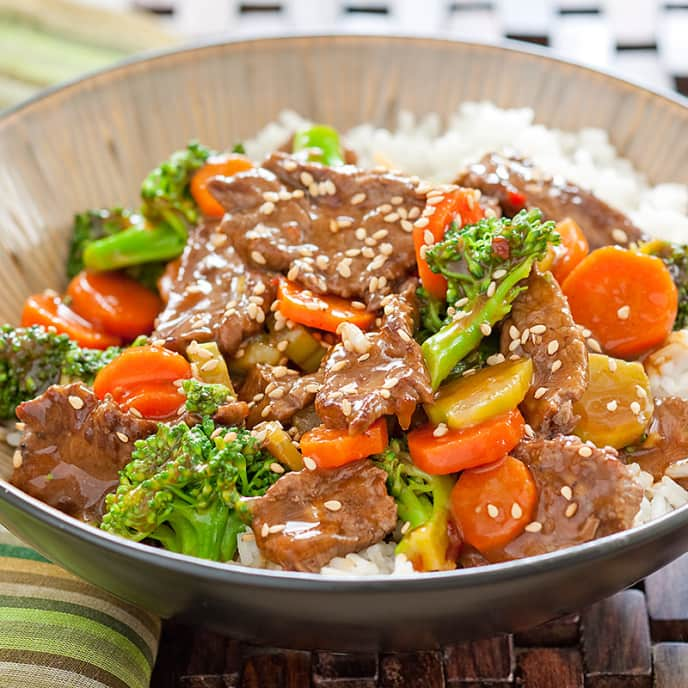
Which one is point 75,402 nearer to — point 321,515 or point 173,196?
point 321,515

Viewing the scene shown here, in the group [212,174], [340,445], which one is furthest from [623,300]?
[212,174]

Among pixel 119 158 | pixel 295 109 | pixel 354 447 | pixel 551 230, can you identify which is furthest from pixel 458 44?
pixel 354 447

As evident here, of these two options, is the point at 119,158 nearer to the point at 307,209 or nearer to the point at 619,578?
the point at 307,209

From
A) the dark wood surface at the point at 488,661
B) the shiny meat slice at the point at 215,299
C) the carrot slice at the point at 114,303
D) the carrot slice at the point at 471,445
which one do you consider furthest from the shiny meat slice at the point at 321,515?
the carrot slice at the point at 114,303

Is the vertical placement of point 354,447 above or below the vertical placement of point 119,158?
above

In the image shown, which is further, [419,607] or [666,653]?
[666,653]

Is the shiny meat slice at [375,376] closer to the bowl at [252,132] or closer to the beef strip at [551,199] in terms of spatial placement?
the bowl at [252,132]

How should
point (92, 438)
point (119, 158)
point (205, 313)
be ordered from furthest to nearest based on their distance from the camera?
point (119, 158) → point (205, 313) → point (92, 438)
